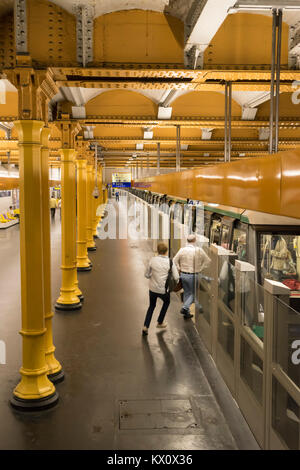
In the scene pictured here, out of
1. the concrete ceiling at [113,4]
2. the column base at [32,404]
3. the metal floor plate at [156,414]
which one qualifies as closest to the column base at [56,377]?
the column base at [32,404]

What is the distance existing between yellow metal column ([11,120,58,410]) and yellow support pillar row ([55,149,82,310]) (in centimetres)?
396

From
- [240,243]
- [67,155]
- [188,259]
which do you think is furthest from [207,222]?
[67,155]

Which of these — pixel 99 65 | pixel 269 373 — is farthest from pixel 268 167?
pixel 99 65

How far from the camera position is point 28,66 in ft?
16.9

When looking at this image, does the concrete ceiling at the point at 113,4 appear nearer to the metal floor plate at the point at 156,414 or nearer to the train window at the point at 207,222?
the metal floor plate at the point at 156,414

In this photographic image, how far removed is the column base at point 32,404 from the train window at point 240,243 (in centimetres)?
372

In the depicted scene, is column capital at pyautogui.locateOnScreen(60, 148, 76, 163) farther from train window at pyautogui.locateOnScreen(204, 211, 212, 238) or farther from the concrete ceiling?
the concrete ceiling

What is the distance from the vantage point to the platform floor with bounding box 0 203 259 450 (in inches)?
197

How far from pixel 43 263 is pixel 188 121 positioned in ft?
14.5

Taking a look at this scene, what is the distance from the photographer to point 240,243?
27.3 feet

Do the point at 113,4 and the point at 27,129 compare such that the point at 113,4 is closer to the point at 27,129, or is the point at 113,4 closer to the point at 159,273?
the point at 27,129

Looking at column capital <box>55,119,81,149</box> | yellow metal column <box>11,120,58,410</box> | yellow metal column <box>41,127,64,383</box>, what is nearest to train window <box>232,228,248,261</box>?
yellow metal column <box>41,127,64,383</box>

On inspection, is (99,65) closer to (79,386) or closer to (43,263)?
(43,263)

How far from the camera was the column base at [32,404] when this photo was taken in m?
5.65
